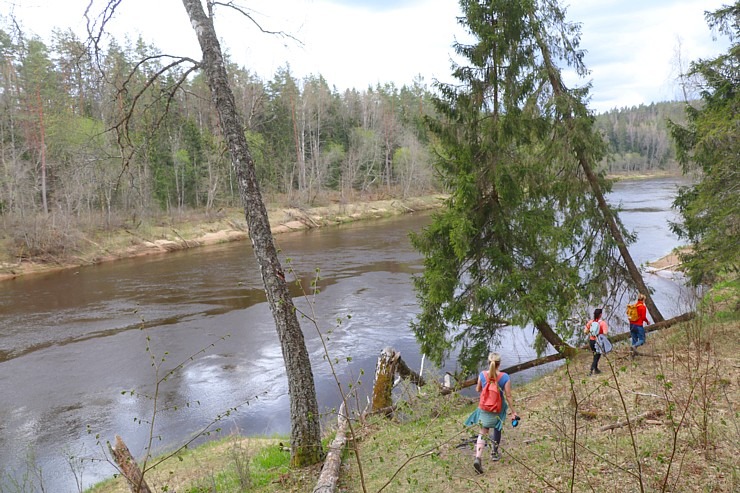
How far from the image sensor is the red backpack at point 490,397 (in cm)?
623

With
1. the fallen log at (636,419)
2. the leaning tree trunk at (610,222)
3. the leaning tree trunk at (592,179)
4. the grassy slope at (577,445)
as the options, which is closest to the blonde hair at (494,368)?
the grassy slope at (577,445)

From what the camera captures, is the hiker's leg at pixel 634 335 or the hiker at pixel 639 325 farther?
the hiker's leg at pixel 634 335

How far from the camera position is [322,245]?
129ft

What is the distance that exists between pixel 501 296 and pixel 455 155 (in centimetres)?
338

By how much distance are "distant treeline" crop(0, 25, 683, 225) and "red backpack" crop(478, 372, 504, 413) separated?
14.8 ft

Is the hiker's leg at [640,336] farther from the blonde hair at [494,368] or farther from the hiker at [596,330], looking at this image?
the blonde hair at [494,368]

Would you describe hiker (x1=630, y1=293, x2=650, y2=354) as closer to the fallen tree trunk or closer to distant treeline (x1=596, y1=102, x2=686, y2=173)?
the fallen tree trunk

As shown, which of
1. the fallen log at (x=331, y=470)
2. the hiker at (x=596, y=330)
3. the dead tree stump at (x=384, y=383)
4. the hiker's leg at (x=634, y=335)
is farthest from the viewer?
the dead tree stump at (x=384, y=383)

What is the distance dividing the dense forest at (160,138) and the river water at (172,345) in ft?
8.70

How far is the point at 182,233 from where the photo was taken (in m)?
42.9

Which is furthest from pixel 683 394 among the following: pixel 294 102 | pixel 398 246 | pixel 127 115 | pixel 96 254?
pixel 294 102

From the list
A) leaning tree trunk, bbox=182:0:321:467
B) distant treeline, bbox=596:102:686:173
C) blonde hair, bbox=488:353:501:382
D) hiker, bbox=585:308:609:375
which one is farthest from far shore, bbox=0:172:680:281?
distant treeline, bbox=596:102:686:173

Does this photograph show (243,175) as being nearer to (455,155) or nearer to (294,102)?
(455,155)

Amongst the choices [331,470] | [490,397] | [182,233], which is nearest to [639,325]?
[490,397]
